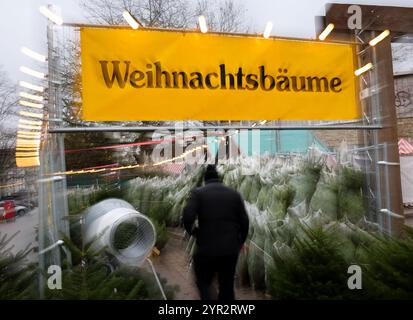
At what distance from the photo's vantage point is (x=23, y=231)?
4.49 m


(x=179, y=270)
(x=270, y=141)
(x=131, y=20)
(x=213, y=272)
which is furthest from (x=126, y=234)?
(x=270, y=141)

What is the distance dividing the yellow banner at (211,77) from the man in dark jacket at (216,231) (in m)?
1.30

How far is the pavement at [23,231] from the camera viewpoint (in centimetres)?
404

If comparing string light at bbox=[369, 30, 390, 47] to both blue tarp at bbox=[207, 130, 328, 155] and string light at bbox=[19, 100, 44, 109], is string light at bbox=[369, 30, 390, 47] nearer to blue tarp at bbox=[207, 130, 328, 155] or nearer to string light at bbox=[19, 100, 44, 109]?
blue tarp at bbox=[207, 130, 328, 155]

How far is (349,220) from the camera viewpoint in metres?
5.30

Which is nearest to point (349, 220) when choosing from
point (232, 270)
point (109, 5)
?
point (232, 270)

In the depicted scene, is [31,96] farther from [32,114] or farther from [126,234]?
[126,234]

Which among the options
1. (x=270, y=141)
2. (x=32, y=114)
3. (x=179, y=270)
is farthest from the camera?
(x=270, y=141)

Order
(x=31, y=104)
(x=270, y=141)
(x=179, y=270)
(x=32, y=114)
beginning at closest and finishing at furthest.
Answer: (x=31, y=104) → (x=32, y=114) → (x=179, y=270) → (x=270, y=141)

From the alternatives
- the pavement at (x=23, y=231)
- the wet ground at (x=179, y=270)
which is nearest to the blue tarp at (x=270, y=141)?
the wet ground at (x=179, y=270)

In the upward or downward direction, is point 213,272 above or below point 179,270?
above

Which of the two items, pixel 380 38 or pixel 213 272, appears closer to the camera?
pixel 213 272

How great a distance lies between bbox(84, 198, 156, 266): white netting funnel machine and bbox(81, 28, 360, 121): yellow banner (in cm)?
111

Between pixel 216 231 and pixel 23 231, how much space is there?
2207mm
